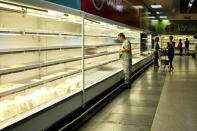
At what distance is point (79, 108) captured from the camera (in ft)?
14.6

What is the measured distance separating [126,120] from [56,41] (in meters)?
2.10

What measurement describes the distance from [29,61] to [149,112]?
2632 millimetres

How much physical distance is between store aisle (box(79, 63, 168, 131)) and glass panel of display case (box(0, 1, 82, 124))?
2.38 ft

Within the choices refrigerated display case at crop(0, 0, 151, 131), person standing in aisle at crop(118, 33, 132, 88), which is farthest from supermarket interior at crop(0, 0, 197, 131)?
person standing in aisle at crop(118, 33, 132, 88)

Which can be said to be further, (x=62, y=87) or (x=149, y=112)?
(x=149, y=112)

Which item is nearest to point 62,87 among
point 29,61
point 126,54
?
point 29,61

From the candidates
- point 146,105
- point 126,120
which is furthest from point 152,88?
point 126,120

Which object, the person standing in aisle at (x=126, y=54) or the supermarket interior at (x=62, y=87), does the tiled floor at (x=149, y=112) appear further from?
the person standing in aisle at (x=126, y=54)

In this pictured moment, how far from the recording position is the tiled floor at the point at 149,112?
4.07 metres

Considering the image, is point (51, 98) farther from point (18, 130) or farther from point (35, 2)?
point (35, 2)

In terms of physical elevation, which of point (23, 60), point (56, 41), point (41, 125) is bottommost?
point (41, 125)

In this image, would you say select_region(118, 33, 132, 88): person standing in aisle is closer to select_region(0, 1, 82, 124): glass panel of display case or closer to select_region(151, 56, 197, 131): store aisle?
select_region(151, 56, 197, 131): store aisle

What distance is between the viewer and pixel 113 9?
7027 millimetres

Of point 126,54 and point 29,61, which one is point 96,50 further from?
point 29,61
